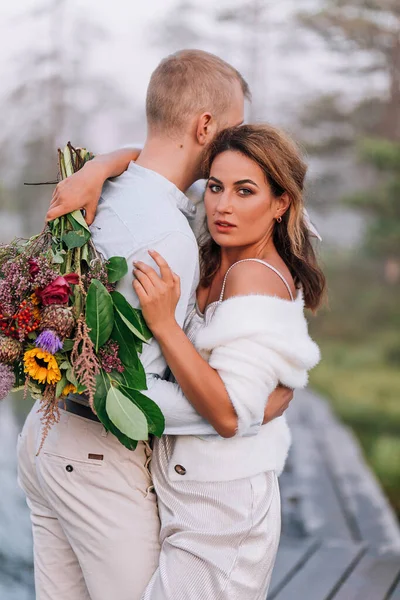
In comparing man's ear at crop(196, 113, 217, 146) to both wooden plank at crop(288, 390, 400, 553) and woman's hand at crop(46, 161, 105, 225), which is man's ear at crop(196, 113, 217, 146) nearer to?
woman's hand at crop(46, 161, 105, 225)

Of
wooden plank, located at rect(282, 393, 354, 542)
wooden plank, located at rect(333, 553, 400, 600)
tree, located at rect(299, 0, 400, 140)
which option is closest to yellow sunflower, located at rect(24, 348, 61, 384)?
wooden plank, located at rect(333, 553, 400, 600)

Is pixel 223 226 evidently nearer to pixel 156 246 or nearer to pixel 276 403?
pixel 156 246

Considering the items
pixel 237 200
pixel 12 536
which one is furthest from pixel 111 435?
pixel 12 536

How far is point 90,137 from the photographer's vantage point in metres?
13.0

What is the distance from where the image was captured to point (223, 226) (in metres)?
1.93

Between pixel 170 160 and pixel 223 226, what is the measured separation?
0.65 feet

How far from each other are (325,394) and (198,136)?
11.9m

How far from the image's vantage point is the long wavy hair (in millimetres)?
1903

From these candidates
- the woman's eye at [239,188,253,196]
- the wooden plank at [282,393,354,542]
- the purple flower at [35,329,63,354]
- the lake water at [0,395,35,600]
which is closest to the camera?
the purple flower at [35,329,63,354]

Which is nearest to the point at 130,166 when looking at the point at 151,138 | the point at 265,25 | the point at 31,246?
the point at 151,138

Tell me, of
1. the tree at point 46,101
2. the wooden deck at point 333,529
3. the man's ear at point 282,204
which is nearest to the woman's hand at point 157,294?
the man's ear at point 282,204

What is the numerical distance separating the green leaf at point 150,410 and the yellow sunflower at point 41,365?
0.50 feet

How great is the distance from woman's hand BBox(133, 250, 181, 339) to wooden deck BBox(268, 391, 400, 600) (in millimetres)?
1592

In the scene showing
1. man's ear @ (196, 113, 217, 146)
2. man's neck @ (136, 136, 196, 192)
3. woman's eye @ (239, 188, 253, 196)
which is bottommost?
woman's eye @ (239, 188, 253, 196)
